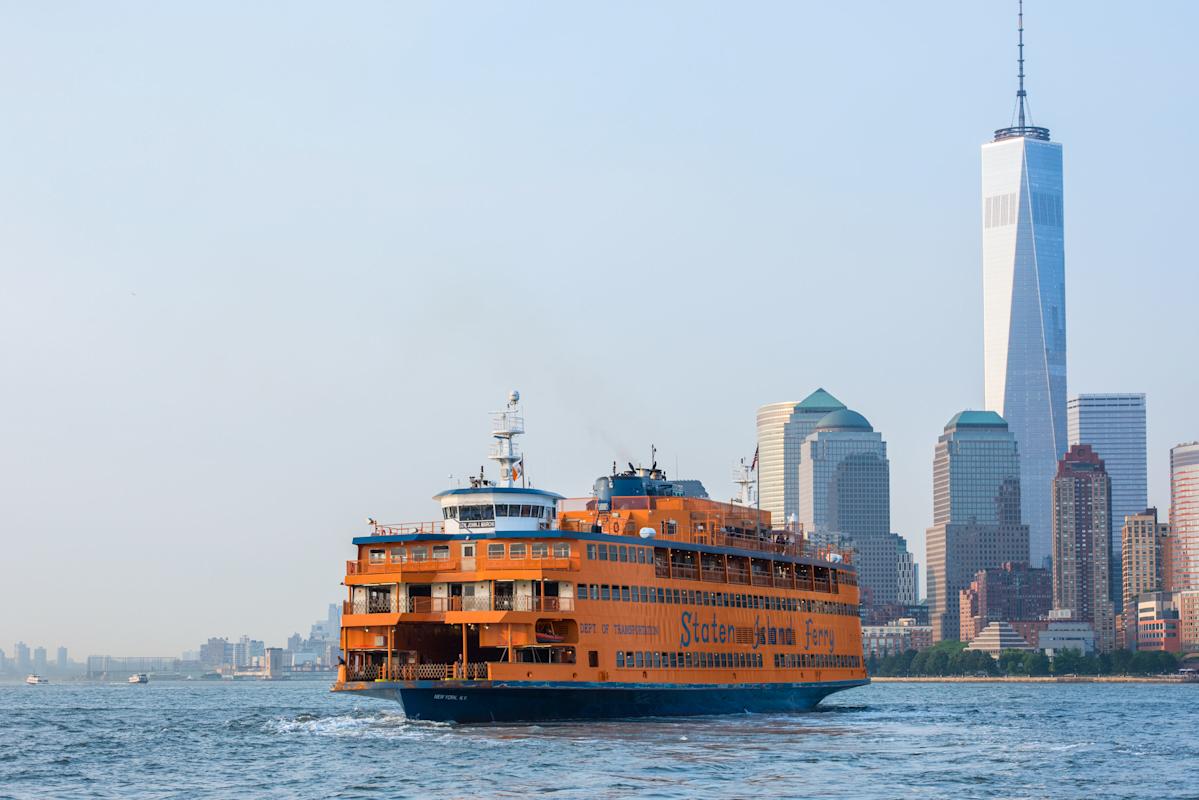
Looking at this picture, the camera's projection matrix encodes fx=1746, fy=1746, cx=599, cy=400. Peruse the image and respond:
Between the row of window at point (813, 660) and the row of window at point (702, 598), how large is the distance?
2.33 metres

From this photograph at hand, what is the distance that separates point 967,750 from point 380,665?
24750mm

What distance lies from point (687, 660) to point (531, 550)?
11742 mm

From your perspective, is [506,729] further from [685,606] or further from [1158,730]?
[1158,730]

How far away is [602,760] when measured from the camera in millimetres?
59188

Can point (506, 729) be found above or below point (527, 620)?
below

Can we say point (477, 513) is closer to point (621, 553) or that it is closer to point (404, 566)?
point (404, 566)

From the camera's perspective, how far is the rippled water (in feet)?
179

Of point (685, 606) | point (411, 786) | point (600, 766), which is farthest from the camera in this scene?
point (685, 606)

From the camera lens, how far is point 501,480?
78.6m

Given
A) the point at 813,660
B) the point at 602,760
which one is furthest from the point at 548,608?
the point at 813,660

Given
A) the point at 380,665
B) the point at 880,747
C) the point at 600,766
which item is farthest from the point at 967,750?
the point at 380,665

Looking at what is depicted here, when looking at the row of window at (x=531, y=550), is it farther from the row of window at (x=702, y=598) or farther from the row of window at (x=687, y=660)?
the row of window at (x=687, y=660)

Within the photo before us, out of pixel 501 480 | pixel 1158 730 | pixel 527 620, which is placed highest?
pixel 501 480

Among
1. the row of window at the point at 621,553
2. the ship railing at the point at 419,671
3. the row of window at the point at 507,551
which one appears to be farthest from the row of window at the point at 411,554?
the row of window at the point at 621,553
